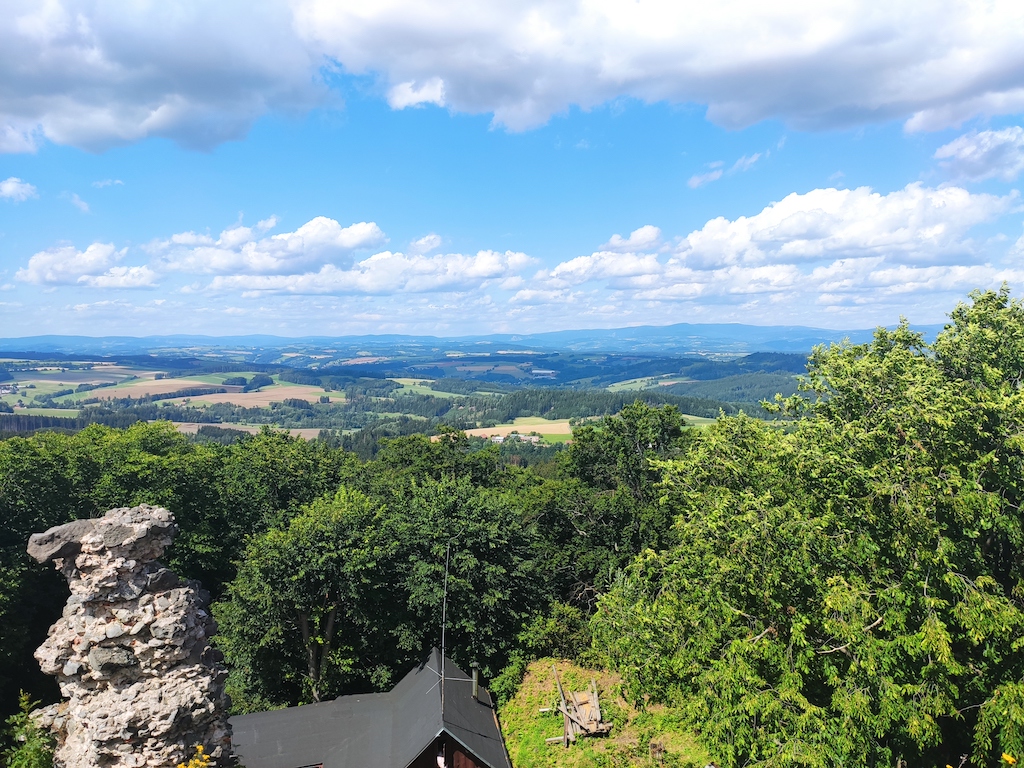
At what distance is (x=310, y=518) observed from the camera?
2434 cm

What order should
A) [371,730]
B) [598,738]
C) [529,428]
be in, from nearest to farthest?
[371,730]
[598,738]
[529,428]

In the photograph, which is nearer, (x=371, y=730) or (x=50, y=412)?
(x=371, y=730)

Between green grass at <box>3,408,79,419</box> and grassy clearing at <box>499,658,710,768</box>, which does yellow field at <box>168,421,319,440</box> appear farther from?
grassy clearing at <box>499,658,710,768</box>

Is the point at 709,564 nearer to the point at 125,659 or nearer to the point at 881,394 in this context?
the point at 881,394

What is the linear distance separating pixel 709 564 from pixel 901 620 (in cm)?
445

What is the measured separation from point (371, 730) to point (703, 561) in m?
13.7

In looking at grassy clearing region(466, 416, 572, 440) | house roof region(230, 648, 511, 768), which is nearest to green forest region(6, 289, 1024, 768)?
house roof region(230, 648, 511, 768)

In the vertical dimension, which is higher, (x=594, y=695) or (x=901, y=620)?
(x=901, y=620)

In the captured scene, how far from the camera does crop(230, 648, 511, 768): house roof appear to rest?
1905 centimetres

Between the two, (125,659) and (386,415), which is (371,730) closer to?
(125,659)

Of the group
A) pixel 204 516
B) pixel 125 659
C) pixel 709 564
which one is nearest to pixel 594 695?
pixel 709 564

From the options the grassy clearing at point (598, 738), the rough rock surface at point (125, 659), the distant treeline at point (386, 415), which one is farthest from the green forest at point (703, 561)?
the distant treeline at point (386, 415)

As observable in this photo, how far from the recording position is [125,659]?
10516mm

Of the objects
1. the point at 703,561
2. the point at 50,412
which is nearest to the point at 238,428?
the point at 50,412
